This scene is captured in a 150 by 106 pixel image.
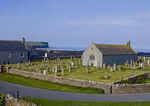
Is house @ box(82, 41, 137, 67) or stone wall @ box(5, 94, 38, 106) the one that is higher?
house @ box(82, 41, 137, 67)

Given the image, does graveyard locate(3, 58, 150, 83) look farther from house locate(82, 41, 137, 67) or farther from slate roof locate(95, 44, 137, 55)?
slate roof locate(95, 44, 137, 55)

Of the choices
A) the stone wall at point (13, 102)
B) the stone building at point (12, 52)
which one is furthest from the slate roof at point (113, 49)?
the stone wall at point (13, 102)

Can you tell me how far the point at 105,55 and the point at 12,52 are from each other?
31202 mm

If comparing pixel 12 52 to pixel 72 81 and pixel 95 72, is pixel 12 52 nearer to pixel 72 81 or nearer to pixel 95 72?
pixel 95 72

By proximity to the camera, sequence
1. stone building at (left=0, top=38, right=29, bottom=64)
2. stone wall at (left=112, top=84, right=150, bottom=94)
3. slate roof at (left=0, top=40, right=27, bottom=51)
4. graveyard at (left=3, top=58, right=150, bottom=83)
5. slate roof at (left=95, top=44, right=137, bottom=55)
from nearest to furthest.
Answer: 1. stone wall at (left=112, top=84, right=150, bottom=94)
2. graveyard at (left=3, top=58, right=150, bottom=83)
3. slate roof at (left=95, top=44, right=137, bottom=55)
4. stone building at (left=0, top=38, right=29, bottom=64)
5. slate roof at (left=0, top=40, right=27, bottom=51)

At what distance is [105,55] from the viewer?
53.7m

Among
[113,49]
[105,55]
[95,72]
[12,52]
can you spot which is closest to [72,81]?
[95,72]

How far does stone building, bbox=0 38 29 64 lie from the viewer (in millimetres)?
63625

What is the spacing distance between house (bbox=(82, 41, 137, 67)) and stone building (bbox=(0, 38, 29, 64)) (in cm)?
2300

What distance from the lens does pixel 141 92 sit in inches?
1151

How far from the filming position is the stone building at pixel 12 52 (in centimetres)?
6362

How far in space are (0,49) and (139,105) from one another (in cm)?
5169

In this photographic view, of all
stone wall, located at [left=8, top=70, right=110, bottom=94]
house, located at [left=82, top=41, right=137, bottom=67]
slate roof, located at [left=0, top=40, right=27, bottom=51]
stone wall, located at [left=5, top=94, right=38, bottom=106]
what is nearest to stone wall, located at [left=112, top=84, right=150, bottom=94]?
stone wall, located at [left=8, top=70, right=110, bottom=94]

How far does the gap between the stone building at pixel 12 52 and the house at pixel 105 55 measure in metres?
23.0
